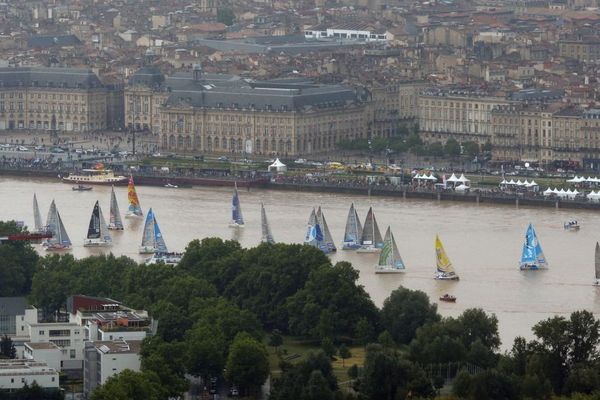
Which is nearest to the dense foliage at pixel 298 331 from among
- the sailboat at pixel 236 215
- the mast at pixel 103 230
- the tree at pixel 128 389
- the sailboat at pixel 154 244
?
the tree at pixel 128 389

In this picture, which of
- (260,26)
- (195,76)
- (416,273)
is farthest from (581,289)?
(260,26)

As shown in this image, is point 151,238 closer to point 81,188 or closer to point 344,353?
point 81,188

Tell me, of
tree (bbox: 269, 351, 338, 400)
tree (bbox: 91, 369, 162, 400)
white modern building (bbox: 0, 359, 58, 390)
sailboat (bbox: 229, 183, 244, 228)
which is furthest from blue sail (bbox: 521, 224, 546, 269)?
tree (bbox: 91, 369, 162, 400)

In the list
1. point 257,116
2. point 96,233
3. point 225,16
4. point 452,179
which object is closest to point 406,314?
point 96,233

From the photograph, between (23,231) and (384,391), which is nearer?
A: (384,391)

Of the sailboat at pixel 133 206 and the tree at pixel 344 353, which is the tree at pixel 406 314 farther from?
the sailboat at pixel 133 206

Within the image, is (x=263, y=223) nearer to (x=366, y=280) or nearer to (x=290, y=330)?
(x=366, y=280)
